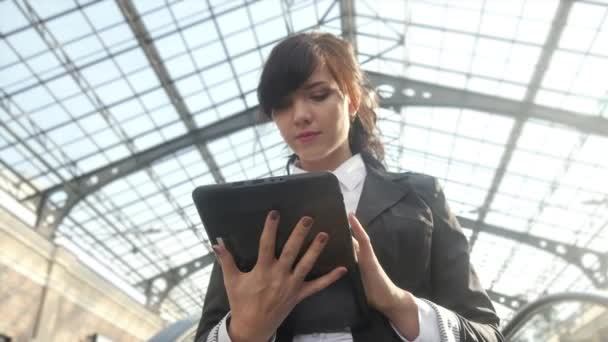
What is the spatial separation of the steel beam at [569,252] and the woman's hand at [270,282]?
27.1 meters

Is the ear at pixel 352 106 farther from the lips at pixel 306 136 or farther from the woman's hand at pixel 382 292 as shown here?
the woman's hand at pixel 382 292

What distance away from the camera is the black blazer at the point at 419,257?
1.87 metres

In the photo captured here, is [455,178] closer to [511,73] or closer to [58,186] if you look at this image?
[511,73]

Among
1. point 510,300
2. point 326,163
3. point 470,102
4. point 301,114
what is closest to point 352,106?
point 326,163

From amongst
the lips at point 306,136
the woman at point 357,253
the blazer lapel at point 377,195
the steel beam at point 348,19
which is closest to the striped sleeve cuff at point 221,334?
the woman at point 357,253

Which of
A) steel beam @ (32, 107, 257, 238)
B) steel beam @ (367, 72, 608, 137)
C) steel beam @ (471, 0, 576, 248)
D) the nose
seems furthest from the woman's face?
steel beam @ (32, 107, 257, 238)

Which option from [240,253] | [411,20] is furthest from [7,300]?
[240,253]

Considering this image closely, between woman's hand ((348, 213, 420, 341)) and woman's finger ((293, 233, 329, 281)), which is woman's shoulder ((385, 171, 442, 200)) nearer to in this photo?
woman's hand ((348, 213, 420, 341))

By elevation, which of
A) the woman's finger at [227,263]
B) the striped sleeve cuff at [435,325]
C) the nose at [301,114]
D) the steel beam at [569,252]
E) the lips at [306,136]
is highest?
the nose at [301,114]

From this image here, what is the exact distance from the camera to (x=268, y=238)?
1.57 metres

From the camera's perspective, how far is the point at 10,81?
17.5m

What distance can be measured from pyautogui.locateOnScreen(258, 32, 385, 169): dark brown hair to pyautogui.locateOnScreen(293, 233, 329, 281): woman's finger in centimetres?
63

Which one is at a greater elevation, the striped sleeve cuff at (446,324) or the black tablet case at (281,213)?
the black tablet case at (281,213)

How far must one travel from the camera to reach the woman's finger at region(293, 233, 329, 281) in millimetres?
1578
